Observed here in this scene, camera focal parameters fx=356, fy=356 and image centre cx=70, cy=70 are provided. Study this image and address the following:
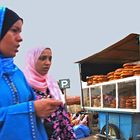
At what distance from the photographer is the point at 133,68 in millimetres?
5332

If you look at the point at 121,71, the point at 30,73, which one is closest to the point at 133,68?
the point at 121,71

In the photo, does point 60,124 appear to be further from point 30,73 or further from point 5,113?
point 5,113

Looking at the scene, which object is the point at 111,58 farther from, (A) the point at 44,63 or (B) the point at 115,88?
(A) the point at 44,63

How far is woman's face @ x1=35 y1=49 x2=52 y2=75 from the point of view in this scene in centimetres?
259

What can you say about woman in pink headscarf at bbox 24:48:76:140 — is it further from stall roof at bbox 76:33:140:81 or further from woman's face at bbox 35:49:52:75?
stall roof at bbox 76:33:140:81

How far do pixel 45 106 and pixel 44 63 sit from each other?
1410mm

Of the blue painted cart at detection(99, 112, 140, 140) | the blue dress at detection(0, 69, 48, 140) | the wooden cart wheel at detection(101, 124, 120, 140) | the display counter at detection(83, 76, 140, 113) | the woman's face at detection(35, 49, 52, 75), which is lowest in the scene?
the wooden cart wheel at detection(101, 124, 120, 140)

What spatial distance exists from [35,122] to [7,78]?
0.69ft

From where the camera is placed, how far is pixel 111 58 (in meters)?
7.35

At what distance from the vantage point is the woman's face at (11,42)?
1.39m

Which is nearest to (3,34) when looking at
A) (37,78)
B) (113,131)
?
(37,78)

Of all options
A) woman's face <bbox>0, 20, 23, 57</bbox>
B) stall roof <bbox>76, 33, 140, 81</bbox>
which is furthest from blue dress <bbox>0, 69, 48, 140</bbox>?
stall roof <bbox>76, 33, 140, 81</bbox>

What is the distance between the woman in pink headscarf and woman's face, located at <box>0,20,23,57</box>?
92 cm

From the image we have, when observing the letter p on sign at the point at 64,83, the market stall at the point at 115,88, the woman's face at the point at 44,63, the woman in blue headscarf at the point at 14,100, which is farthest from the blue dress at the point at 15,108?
the letter p on sign at the point at 64,83
